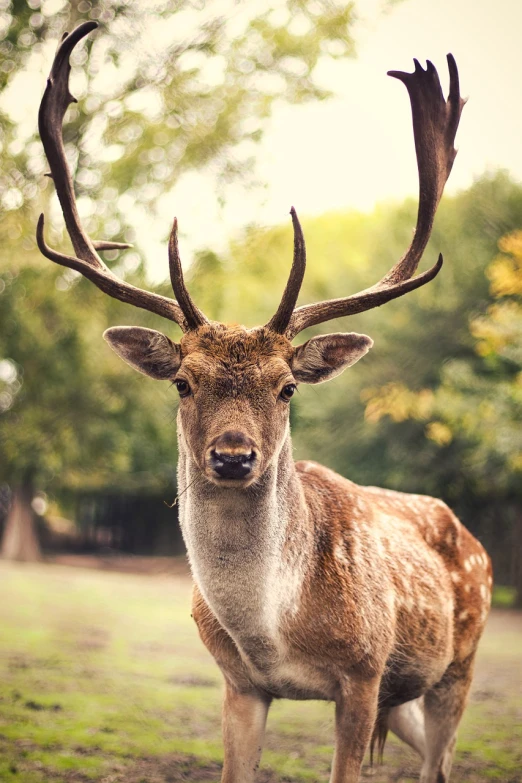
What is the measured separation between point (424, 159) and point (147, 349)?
1691mm

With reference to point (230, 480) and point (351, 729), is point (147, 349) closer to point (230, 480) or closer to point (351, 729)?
point (230, 480)

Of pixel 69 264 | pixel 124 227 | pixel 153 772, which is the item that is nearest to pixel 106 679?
pixel 153 772

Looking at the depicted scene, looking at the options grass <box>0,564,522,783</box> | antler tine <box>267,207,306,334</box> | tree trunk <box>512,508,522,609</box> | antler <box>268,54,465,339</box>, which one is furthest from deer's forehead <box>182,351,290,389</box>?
tree trunk <box>512,508,522,609</box>

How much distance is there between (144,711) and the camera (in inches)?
300

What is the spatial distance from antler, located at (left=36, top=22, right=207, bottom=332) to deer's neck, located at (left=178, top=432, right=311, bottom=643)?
66 cm

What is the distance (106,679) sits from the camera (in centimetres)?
895

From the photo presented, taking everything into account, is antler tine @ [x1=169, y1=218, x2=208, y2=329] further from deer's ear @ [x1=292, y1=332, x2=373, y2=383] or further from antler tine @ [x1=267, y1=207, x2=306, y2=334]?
deer's ear @ [x1=292, y1=332, x2=373, y2=383]

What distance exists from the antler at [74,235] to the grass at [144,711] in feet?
9.49

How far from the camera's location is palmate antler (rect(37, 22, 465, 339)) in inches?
150

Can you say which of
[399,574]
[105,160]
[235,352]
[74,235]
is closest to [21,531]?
[105,160]

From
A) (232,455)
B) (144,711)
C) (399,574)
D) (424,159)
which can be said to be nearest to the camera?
(232,455)

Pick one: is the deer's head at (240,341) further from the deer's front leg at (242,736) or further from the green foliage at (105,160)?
the green foliage at (105,160)

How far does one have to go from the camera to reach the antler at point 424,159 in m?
4.07

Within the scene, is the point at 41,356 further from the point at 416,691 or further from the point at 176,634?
the point at 416,691
